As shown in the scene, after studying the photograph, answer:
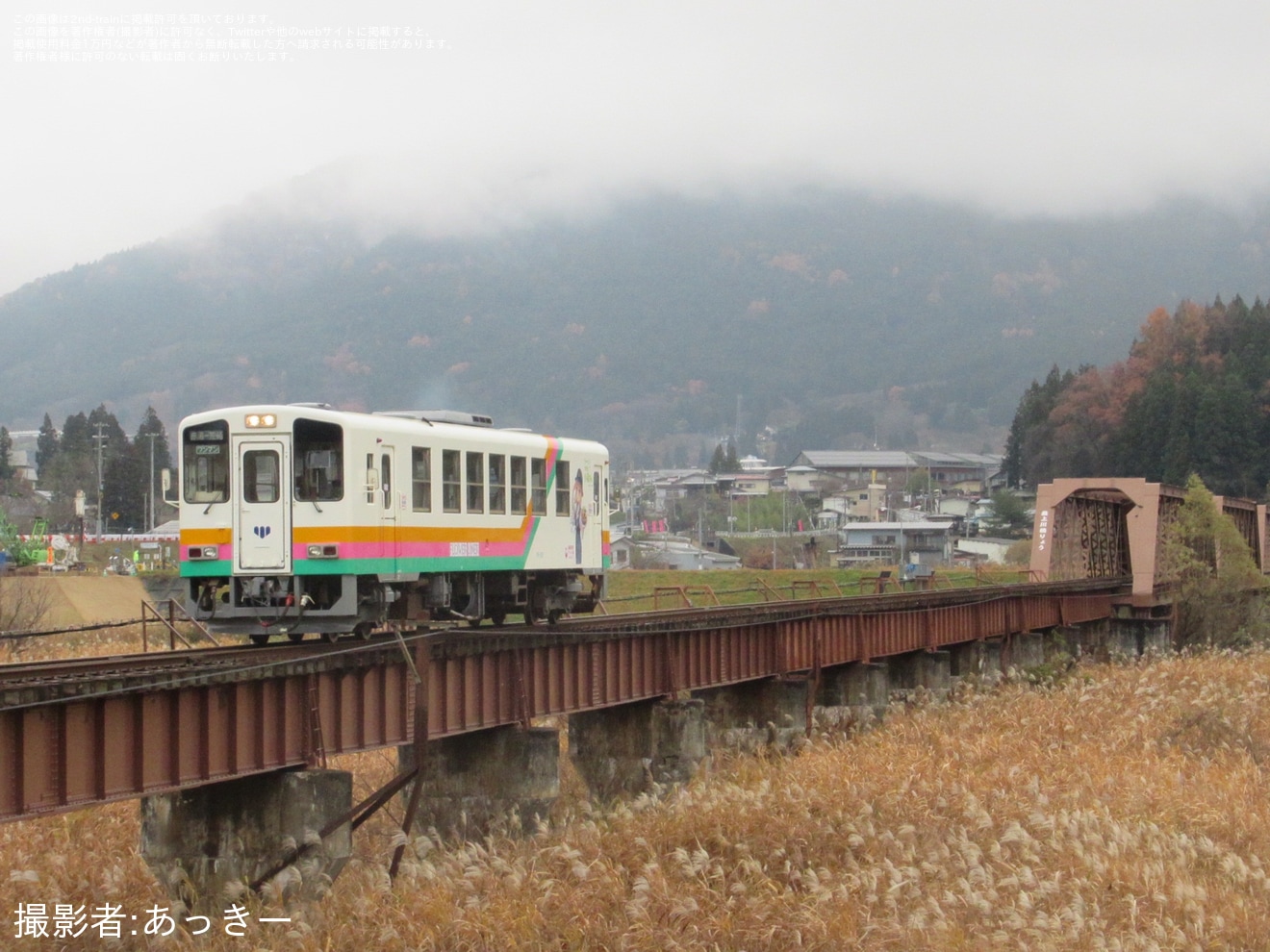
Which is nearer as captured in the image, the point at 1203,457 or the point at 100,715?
the point at 100,715

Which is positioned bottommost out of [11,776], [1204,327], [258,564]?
[11,776]

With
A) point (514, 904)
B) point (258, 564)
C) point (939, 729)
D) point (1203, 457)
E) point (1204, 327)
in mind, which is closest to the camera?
point (514, 904)

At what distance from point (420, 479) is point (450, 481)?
823 mm

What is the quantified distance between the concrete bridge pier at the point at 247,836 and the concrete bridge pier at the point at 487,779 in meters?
4.21

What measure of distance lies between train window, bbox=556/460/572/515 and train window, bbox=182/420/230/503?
22.7 ft

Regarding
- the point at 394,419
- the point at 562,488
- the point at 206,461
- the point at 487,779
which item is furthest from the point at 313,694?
the point at 562,488

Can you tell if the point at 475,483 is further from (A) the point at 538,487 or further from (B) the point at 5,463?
(B) the point at 5,463

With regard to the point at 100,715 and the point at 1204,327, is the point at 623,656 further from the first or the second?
the point at 1204,327

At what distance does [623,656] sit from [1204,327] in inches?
4727

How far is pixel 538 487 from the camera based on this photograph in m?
27.7

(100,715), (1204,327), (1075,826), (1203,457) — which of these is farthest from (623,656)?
(1204,327)

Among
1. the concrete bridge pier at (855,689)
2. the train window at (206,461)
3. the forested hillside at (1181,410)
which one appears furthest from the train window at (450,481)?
the forested hillside at (1181,410)

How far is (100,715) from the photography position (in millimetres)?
15516

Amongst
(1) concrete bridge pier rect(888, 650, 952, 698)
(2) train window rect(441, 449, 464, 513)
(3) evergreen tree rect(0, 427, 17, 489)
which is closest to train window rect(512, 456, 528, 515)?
(2) train window rect(441, 449, 464, 513)
